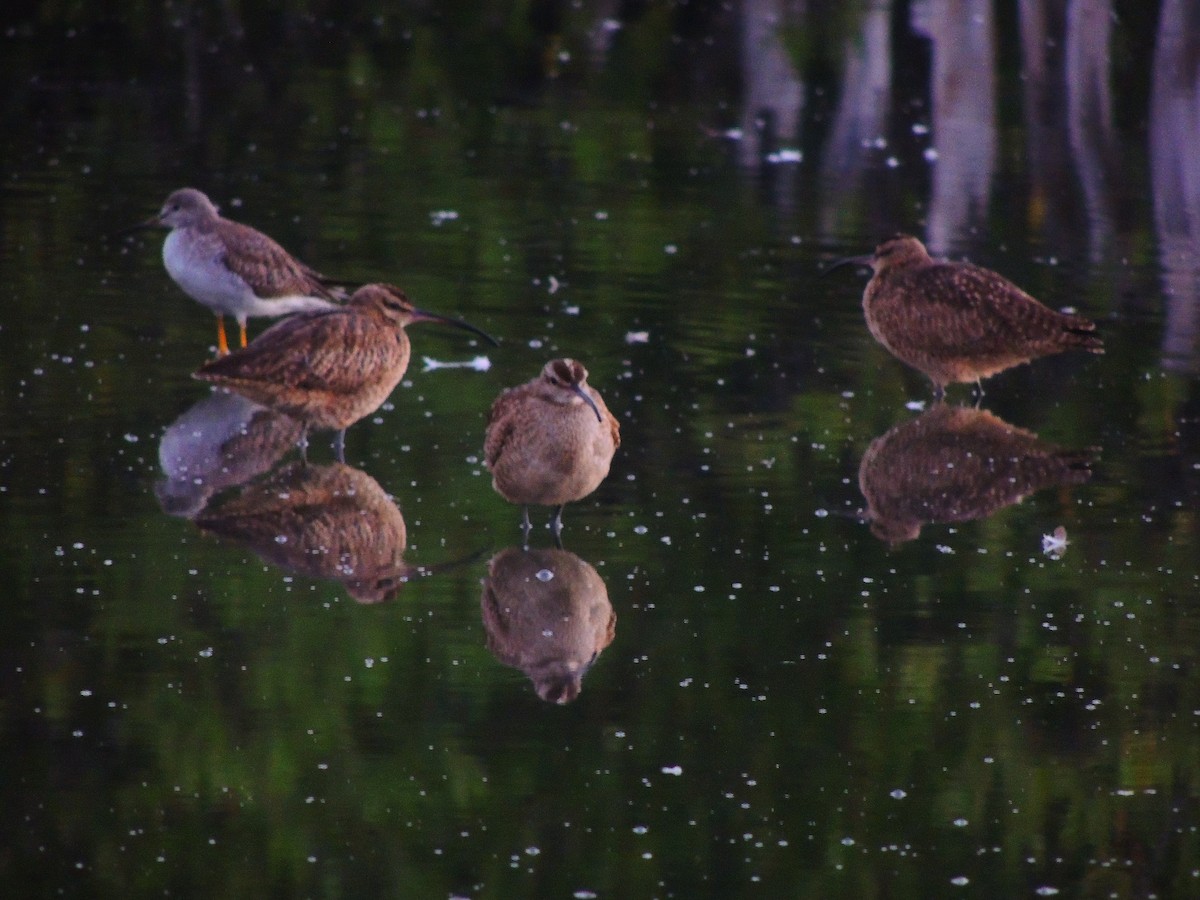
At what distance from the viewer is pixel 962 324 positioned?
11078 millimetres

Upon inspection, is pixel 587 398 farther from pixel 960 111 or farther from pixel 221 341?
pixel 960 111

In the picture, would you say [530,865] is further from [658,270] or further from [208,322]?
[658,270]

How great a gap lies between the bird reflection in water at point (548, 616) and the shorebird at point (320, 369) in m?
1.66

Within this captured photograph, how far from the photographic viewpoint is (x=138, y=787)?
6598 mm

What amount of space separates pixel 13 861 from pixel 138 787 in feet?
1.86

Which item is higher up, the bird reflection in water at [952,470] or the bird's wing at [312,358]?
the bird's wing at [312,358]

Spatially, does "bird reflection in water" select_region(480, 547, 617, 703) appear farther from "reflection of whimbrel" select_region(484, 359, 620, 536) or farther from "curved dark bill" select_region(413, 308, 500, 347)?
"curved dark bill" select_region(413, 308, 500, 347)

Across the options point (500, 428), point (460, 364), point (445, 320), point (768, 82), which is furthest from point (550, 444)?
point (768, 82)

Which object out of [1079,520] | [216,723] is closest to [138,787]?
[216,723]

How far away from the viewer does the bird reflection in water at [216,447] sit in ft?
31.0

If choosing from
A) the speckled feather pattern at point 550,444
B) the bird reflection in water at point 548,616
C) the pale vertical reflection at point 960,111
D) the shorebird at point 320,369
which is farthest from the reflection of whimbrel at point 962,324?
the pale vertical reflection at point 960,111

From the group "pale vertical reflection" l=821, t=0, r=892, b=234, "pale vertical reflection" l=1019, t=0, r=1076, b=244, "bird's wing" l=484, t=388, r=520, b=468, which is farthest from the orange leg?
"pale vertical reflection" l=1019, t=0, r=1076, b=244

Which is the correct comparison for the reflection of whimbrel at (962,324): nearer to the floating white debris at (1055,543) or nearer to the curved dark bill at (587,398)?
the floating white debris at (1055,543)

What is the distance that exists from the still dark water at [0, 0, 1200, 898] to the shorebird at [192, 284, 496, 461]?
0.23m
